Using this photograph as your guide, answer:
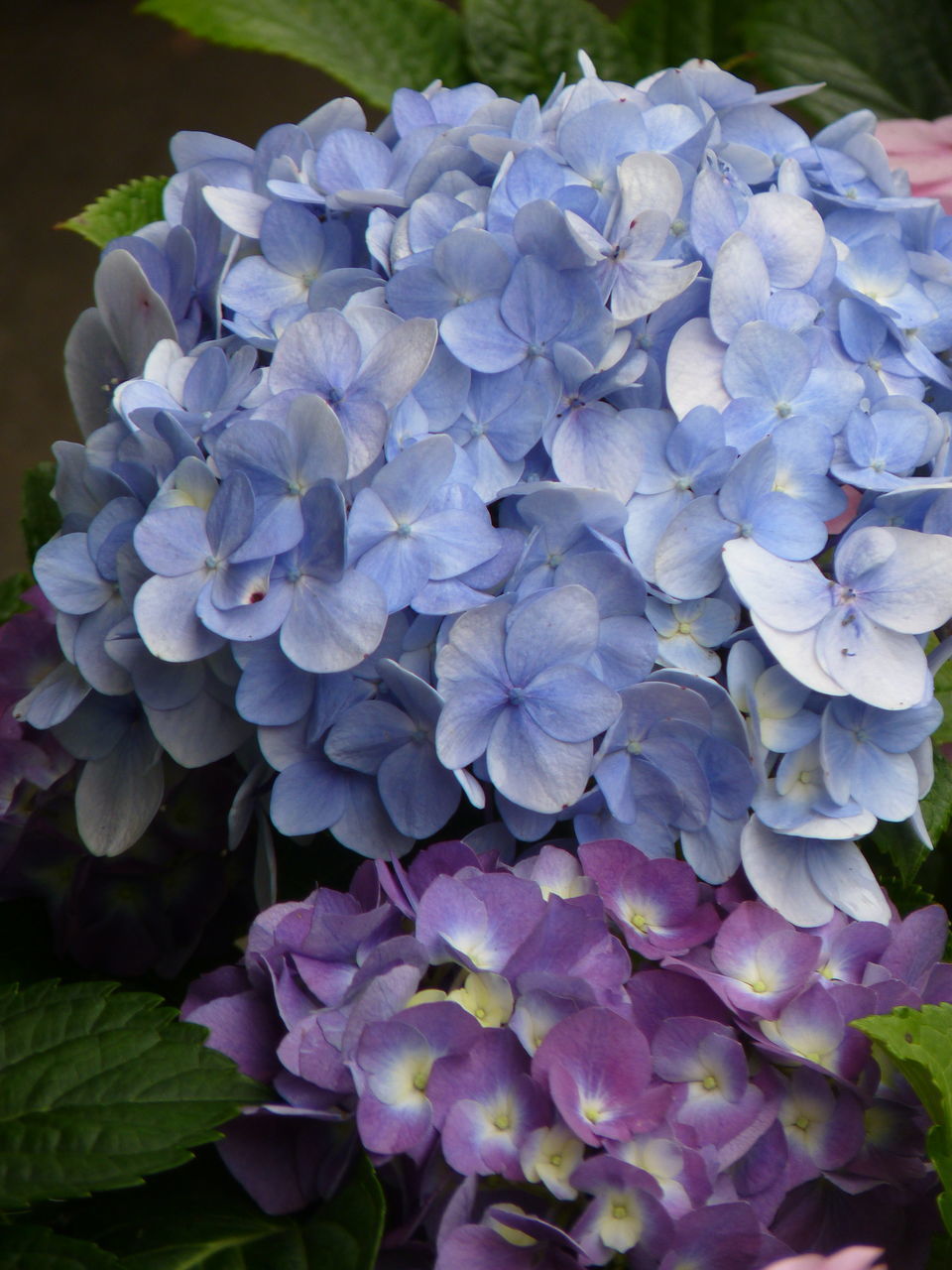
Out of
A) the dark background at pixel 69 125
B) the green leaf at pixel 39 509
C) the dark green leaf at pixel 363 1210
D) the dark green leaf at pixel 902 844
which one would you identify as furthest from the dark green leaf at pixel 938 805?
the dark background at pixel 69 125

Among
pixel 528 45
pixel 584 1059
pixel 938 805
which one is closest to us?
pixel 584 1059

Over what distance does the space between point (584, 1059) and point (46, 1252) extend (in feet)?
0.51

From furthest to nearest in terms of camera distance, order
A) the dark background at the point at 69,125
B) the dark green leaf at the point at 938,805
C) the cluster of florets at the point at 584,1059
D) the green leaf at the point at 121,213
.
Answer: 1. the dark background at the point at 69,125
2. the green leaf at the point at 121,213
3. the dark green leaf at the point at 938,805
4. the cluster of florets at the point at 584,1059

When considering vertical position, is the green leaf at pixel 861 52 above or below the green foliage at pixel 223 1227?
above

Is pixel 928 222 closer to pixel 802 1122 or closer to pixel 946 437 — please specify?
pixel 946 437

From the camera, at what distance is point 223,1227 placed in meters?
0.39

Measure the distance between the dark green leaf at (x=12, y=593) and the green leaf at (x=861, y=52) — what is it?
1.60 ft

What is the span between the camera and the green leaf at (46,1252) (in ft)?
1.17

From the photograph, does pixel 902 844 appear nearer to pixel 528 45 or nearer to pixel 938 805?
pixel 938 805

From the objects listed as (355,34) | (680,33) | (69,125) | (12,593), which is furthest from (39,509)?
(69,125)

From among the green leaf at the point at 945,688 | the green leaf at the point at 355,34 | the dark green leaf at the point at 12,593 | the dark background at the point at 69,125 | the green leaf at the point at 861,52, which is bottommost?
the dark background at the point at 69,125

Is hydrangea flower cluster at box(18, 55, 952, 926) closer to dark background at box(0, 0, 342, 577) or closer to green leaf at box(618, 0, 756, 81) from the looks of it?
green leaf at box(618, 0, 756, 81)

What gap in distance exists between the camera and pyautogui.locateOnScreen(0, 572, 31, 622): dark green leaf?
0.68 metres

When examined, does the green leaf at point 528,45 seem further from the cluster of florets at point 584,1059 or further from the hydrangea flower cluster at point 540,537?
the cluster of florets at point 584,1059
